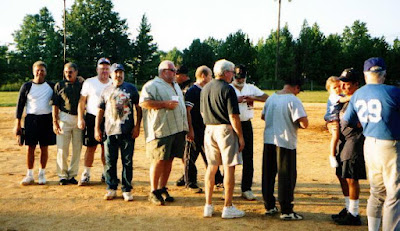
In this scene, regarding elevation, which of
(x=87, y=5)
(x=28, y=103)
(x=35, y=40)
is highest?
(x=87, y=5)

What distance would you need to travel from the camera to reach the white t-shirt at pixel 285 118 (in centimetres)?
511

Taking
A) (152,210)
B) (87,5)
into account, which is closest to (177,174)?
(152,210)

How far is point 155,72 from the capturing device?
6425cm

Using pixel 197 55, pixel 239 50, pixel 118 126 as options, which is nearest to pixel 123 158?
pixel 118 126

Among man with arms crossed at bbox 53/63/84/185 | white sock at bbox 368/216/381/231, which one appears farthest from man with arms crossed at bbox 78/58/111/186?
white sock at bbox 368/216/381/231

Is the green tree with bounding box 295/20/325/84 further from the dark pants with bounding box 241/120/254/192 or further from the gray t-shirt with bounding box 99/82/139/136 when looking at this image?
the gray t-shirt with bounding box 99/82/139/136

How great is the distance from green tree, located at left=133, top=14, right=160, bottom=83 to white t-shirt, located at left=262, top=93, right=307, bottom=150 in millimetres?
59482

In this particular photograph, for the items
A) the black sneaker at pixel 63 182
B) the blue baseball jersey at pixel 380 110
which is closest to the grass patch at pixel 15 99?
the black sneaker at pixel 63 182

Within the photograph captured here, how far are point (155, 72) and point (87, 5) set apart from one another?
15450mm

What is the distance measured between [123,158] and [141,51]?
6029 centimetres

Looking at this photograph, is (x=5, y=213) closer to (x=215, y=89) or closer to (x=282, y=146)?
(x=215, y=89)

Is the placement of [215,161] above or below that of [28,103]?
below

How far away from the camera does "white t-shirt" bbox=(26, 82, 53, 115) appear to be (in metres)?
7.10

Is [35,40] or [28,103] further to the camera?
[35,40]
